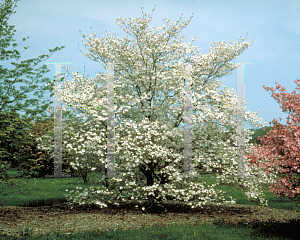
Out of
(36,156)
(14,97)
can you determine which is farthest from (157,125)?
(36,156)

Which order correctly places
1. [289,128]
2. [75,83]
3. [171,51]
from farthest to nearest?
[75,83] → [171,51] → [289,128]

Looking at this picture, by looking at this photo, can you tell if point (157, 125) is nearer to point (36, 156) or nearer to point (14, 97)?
point (14, 97)

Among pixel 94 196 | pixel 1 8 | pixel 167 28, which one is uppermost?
pixel 1 8

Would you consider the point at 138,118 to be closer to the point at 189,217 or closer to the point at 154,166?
the point at 154,166

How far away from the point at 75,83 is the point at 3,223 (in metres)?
6.22

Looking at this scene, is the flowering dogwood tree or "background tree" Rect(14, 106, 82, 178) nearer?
the flowering dogwood tree

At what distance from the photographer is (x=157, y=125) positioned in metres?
9.56

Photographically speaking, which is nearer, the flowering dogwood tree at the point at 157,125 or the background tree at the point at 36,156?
the flowering dogwood tree at the point at 157,125

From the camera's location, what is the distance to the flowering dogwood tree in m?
9.68

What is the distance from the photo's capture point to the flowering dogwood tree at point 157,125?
9.68 meters

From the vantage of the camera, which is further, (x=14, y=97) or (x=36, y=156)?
(x=36, y=156)

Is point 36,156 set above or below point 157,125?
below

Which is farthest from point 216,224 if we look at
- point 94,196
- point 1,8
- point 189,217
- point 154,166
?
point 1,8

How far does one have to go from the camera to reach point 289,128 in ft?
26.8
